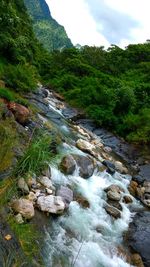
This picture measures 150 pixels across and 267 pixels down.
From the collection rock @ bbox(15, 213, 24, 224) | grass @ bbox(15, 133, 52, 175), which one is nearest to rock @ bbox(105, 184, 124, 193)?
rock @ bbox(15, 213, 24, 224)

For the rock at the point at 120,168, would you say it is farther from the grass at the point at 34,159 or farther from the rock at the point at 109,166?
the grass at the point at 34,159

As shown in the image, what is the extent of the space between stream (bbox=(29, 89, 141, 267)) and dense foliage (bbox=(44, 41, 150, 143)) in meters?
9.36

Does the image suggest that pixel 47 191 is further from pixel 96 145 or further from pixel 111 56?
pixel 111 56

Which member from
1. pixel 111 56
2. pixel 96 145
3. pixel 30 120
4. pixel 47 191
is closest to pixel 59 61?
pixel 111 56

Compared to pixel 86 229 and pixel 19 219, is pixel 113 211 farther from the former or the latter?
pixel 19 219

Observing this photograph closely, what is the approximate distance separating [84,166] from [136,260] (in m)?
4.47

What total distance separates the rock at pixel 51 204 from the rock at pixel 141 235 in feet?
7.22

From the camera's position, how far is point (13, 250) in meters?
5.53

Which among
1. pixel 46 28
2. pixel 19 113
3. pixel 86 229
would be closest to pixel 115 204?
pixel 86 229

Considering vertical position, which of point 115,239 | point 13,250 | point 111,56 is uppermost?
point 111,56

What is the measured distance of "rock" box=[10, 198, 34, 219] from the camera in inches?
325

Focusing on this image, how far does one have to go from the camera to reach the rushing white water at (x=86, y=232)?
8.00m

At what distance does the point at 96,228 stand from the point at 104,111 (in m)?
Answer: 14.7

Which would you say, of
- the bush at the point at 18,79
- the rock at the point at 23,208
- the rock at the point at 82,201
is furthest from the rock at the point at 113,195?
the bush at the point at 18,79
